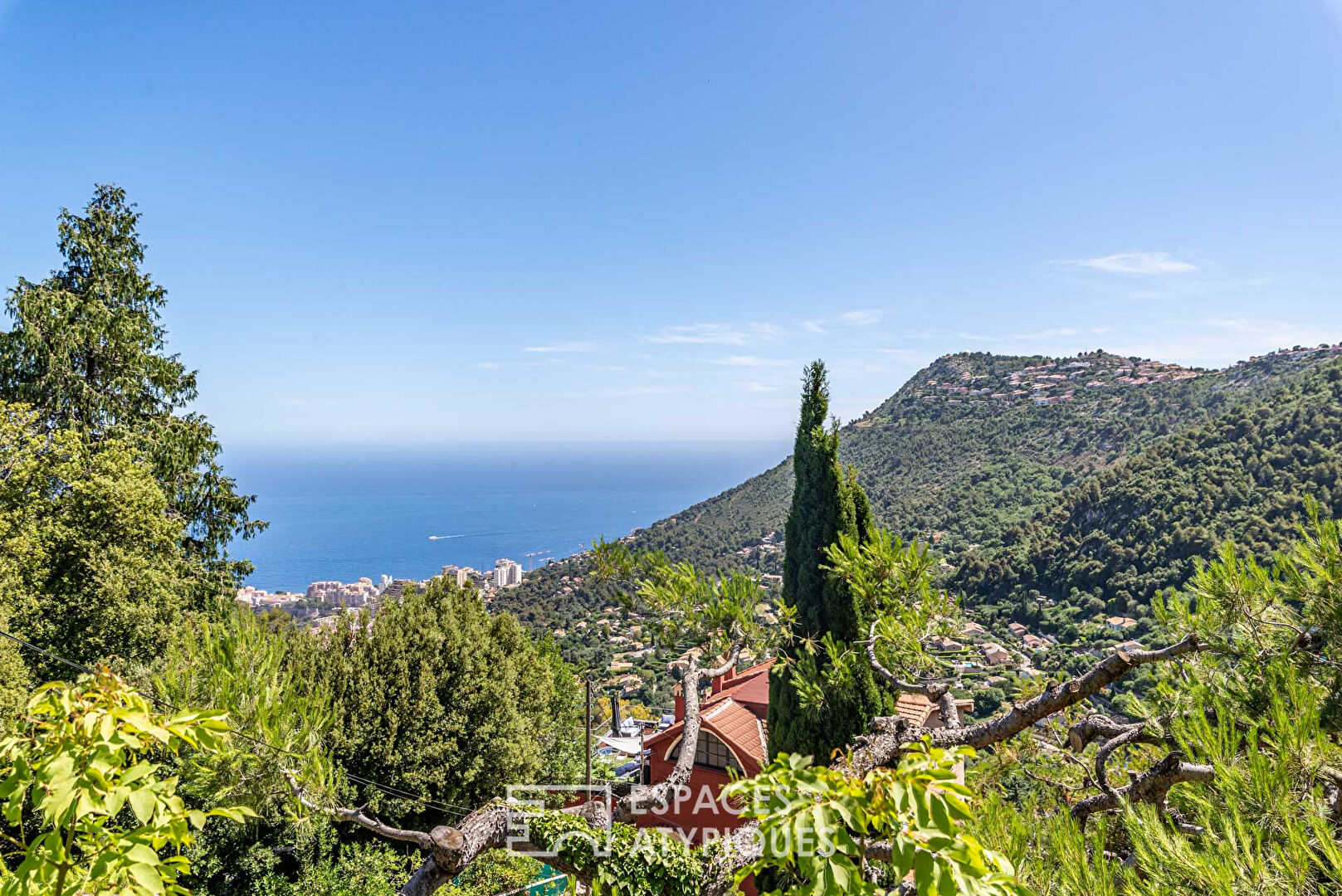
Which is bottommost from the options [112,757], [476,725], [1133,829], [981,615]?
[981,615]

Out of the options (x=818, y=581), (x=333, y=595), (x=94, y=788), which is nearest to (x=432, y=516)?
(x=333, y=595)

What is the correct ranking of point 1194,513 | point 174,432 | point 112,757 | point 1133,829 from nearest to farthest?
point 112,757
point 1133,829
point 174,432
point 1194,513

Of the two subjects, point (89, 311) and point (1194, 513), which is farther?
point (1194, 513)

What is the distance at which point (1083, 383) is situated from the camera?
43375mm

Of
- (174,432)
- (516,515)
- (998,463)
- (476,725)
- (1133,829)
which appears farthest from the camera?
(516,515)

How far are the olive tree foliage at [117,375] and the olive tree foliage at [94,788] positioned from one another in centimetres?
933

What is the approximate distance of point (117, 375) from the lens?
9.08m

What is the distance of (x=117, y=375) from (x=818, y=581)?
11.1 metres

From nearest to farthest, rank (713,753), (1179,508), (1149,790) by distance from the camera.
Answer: (1149,790) < (713,753) < (1179,508)

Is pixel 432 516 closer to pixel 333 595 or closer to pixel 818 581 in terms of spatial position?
pixel 333 595

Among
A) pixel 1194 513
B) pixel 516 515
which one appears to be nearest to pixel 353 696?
pixel 1194 513

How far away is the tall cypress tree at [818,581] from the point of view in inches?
306

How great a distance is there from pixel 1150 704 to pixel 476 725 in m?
7.40

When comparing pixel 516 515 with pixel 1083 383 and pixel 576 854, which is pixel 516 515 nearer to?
pixel 1083 383
